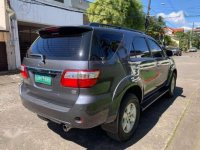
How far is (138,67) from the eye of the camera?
3.91 m

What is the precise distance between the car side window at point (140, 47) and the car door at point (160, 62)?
1.03 ft

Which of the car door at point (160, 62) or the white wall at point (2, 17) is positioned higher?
the white wall at point (2, 17)

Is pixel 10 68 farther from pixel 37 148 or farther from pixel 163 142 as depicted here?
pixel 163 142

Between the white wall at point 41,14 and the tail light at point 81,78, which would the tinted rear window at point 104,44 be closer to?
the tail light at point 81,78

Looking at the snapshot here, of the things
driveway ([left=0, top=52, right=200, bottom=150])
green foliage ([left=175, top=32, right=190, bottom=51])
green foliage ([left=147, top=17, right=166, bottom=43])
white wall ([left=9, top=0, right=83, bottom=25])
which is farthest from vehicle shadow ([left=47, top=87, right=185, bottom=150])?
green foliage ([left=175, top=32, right=190, bottom=51])

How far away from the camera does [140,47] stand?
420cm

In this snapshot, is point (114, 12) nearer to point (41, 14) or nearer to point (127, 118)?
point (41, 14)

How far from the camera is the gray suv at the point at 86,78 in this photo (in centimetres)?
285

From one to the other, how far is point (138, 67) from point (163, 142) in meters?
1.37

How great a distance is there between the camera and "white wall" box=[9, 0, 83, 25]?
12.6m

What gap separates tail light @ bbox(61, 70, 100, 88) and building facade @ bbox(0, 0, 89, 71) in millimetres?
8823

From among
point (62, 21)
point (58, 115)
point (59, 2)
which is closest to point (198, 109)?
point (58, 115)

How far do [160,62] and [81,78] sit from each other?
2.98 m

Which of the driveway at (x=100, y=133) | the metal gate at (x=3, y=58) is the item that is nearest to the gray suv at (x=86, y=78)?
the driveway at (x=100, y=133)
